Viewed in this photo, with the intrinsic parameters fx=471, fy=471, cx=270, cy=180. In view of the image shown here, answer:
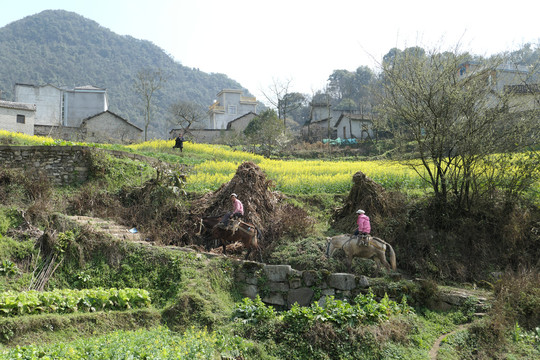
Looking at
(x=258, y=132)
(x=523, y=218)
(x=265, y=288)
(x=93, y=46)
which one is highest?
(x=93, y=46)

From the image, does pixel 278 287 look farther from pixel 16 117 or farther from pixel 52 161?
pixel 16 117

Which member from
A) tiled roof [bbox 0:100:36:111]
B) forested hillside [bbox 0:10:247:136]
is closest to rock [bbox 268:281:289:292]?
tiled roof [bbox 0:100:36:111]

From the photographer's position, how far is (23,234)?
12648 mm

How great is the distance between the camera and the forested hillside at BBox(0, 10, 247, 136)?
86562 mm

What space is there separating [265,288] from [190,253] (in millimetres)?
2217

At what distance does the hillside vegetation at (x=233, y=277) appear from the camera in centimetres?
904

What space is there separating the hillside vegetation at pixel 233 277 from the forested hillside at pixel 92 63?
205ft

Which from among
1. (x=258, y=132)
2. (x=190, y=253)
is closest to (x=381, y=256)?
(x=190, y=253)

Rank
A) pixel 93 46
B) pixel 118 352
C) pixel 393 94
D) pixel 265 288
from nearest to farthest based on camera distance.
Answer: pixel 118 352 → pixel 265 288 → pixel 393 94 → pixel 93 46

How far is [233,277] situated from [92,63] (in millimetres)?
101858

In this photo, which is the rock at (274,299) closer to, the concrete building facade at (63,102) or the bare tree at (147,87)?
the bare tree at (147,87)

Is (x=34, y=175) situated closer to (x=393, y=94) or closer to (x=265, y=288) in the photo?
(x=265, y=288)

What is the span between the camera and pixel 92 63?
337ft

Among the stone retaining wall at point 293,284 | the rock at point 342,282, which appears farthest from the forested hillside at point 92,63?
the rock at point 342,282
